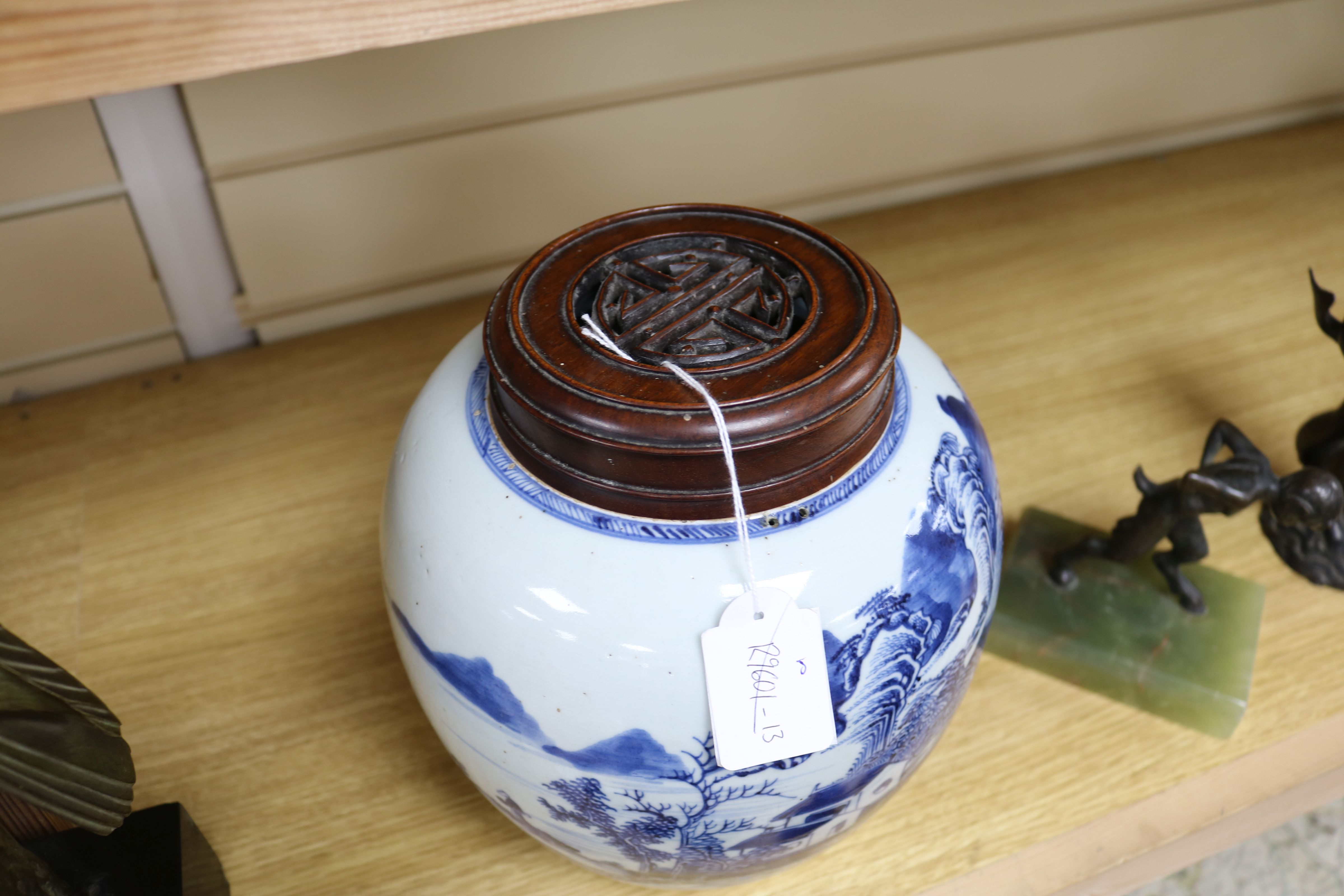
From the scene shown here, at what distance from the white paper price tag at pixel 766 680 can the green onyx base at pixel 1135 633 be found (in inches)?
16.5

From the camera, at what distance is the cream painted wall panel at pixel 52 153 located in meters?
0.94

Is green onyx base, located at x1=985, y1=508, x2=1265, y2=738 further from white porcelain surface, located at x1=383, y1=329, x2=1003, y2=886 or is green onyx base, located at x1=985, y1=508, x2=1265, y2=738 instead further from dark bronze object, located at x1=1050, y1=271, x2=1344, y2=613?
white porcelain surface, located at x1=383, y1=329, x2=1003, y2=886

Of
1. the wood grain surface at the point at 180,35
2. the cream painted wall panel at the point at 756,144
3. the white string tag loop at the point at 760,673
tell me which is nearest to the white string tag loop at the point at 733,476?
the white string tag loop at the point at 760,673

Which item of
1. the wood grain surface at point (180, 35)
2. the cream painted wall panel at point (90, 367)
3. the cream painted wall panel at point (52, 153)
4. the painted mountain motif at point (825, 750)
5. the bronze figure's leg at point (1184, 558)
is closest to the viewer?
the wood grain surface at point (180, 35)

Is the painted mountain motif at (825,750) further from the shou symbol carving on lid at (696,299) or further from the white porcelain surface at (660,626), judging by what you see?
the shou symbol carving on lid at (696,299)

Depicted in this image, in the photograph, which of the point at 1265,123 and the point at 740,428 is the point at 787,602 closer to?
the point at 740,428

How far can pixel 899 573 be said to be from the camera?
0.51 metres

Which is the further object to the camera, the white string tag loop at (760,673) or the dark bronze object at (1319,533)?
the dark bronze object at (1319,533)

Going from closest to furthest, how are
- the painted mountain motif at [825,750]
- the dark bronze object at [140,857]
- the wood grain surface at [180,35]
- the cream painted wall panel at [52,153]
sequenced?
the wood grain surface at [180,35], the painted mountain motif at [825,750], the dark bronze object at [140,857], the cream painted wall panel at [52,153]

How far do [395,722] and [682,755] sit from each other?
393 mm

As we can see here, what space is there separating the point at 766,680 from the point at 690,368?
0.52ft

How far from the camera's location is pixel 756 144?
1259 millimetres

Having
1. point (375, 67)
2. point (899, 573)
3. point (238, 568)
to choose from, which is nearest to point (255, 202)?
point (375, 67)

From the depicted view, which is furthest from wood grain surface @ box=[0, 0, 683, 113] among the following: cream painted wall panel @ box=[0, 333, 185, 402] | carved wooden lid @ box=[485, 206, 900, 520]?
cream painted wall panel @ box=[0, 333, 185, 402]
